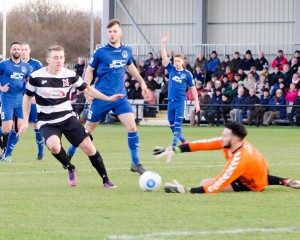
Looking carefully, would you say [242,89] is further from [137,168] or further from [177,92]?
[137,168]

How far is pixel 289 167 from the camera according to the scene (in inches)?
614

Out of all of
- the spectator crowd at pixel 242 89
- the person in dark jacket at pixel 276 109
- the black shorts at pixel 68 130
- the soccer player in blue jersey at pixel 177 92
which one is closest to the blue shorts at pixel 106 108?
the black shorts at pixel 68 130

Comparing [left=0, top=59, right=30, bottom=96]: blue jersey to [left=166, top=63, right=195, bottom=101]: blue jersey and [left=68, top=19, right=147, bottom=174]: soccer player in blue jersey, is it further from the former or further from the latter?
[left=166, top=63, right=195, bottom=101]: blue jersey

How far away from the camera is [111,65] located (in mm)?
14156

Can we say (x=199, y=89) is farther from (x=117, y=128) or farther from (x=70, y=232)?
(x=70, y=232)

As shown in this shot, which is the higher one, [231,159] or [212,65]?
[212,65]

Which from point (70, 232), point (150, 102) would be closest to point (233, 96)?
point (150, 102)

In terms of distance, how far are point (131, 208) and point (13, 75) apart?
8781 millimetres

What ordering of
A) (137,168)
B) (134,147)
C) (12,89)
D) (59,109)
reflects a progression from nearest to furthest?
(59,109) → (137,168) → (134,147) → (12,89)

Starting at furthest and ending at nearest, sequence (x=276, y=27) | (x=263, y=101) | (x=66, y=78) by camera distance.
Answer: (x=276, y=27) → (x=263, y=101) → (x=66, y=78)

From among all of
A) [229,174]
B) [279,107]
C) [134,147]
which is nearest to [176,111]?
[134,147]

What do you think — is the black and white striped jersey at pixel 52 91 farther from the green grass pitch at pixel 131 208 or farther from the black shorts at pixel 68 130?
the green grass pitch at pixel 131 208

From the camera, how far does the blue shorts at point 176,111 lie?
21453mm

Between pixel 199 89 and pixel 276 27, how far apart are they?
24.1 ft
